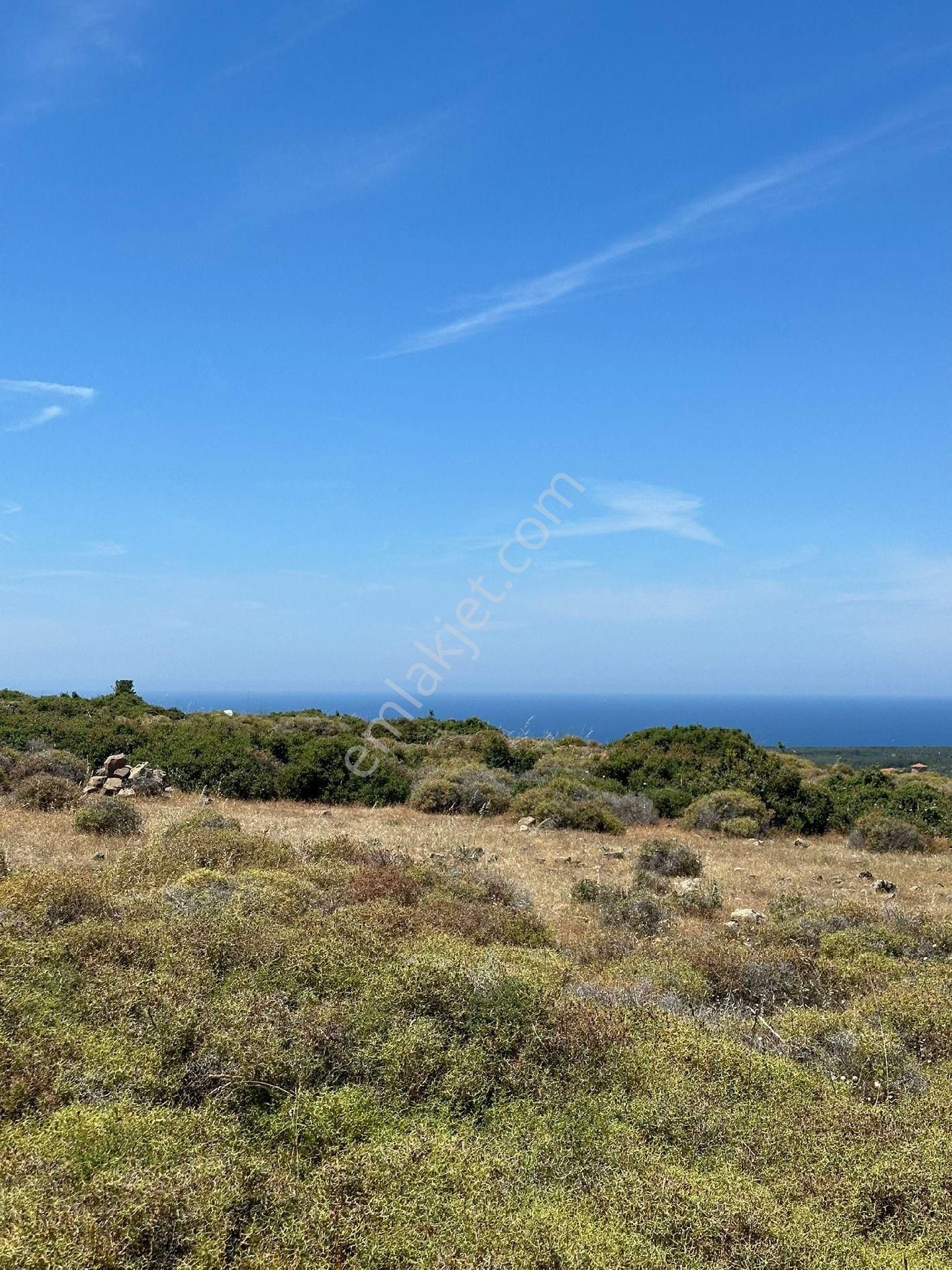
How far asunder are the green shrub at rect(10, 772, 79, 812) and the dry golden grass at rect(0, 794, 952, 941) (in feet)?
1.15

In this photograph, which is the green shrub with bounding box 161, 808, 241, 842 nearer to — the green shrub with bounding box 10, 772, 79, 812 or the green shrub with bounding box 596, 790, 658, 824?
the green shrub with bounding box 10, 772, 79, 812

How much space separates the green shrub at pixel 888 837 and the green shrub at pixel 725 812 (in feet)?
6.14

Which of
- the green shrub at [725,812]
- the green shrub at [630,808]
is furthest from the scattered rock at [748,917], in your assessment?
the green shrub at [630,808]

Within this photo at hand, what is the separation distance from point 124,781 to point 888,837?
15577 mm

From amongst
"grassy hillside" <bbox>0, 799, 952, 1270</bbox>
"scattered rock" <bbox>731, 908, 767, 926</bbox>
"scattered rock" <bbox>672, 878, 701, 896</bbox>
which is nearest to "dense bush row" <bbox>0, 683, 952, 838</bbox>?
"scattered rock" <bbox>672, 878, 701, 896</bbox>

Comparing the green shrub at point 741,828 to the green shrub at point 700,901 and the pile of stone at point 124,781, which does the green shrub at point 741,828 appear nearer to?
the green shrub at point 700,901

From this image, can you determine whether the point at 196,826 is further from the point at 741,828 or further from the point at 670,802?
the point at 670,802

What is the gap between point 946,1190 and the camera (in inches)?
144

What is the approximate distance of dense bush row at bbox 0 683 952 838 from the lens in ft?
54.2

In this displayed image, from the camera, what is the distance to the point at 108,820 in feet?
37.4

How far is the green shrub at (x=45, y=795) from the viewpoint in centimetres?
1298

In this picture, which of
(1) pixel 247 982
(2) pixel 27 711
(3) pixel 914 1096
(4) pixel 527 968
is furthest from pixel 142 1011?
(2) pixel 27 711

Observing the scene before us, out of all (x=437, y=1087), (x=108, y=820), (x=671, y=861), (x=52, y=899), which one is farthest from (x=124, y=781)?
(x=437, y=1087)

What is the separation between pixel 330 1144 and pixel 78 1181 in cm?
111
